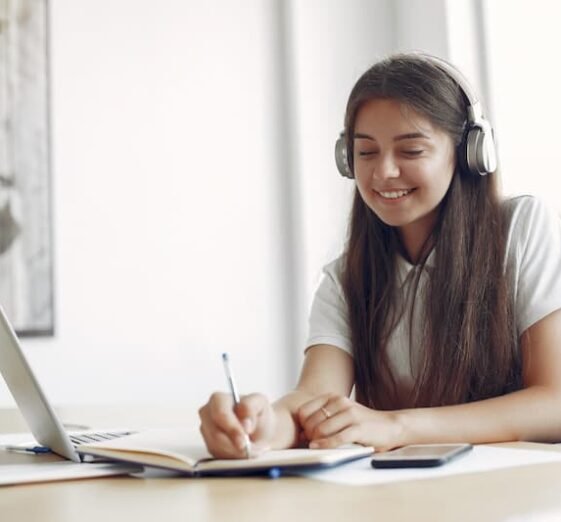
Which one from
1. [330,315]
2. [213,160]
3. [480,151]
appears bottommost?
[330,315]

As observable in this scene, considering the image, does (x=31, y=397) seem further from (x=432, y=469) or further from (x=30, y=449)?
(x=432, y=469)

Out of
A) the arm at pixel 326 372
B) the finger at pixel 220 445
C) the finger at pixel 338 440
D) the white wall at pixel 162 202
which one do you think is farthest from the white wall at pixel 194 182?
the finger at pixel 220 445

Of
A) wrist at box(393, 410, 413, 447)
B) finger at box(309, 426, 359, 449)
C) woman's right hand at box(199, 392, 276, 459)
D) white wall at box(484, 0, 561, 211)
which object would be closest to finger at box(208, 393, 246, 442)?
woman's right hand at box(199, 392, 276, 459)

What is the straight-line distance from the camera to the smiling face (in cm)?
141

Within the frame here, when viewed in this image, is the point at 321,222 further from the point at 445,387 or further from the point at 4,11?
the point at 445,387

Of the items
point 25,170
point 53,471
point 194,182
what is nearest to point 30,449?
point 53,471

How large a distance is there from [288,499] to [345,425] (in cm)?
31

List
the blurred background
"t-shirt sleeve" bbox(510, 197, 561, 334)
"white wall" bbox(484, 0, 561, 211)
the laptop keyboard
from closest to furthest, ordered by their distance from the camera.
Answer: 1. the laptop keyboard
2. "t-shirt sleeve" bbox(510, 197, 561, 334)
3. "white wall" bbox(484, 0, 561, 211)
4. the blurred background

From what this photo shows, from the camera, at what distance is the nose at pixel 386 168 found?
55.6 inches

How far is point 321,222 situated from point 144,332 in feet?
2.24

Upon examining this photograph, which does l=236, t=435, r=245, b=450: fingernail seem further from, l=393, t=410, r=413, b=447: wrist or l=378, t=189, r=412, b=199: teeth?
l=378, t=189, r=412, b=199: teeth

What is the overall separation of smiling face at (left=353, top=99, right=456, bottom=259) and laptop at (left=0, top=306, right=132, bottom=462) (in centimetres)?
65

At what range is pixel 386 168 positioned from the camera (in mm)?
1413

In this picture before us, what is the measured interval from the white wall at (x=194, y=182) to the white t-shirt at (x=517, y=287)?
129cm
